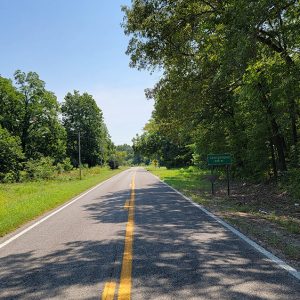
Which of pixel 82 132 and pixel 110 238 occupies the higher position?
pixel 82 132

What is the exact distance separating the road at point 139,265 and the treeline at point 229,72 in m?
5.60

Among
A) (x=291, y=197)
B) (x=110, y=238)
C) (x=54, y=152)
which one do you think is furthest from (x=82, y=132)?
(x=110, y=238)

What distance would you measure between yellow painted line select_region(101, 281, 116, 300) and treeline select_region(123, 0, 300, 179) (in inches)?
298

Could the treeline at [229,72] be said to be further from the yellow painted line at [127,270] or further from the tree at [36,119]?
the tree at [36,119]

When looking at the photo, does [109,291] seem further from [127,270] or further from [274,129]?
[274,129]

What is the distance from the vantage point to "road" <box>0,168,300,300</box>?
4707 mm

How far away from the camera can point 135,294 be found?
15.2 ft

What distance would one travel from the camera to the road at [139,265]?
4707 mm

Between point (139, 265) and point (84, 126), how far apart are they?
80.5m

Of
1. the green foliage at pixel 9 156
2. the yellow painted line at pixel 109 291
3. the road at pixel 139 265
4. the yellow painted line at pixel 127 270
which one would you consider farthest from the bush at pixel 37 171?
the yellow painted line at pixel 109 291

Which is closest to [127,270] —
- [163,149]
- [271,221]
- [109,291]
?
[109,291]

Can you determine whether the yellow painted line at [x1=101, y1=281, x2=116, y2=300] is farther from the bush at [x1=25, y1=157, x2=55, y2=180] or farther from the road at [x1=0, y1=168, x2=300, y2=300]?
the bush at [x1=25, y1=157, x2=55, y2=180]

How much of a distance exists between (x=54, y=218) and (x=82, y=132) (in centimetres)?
7376

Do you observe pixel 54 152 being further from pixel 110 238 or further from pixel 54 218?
pixel 110 238
